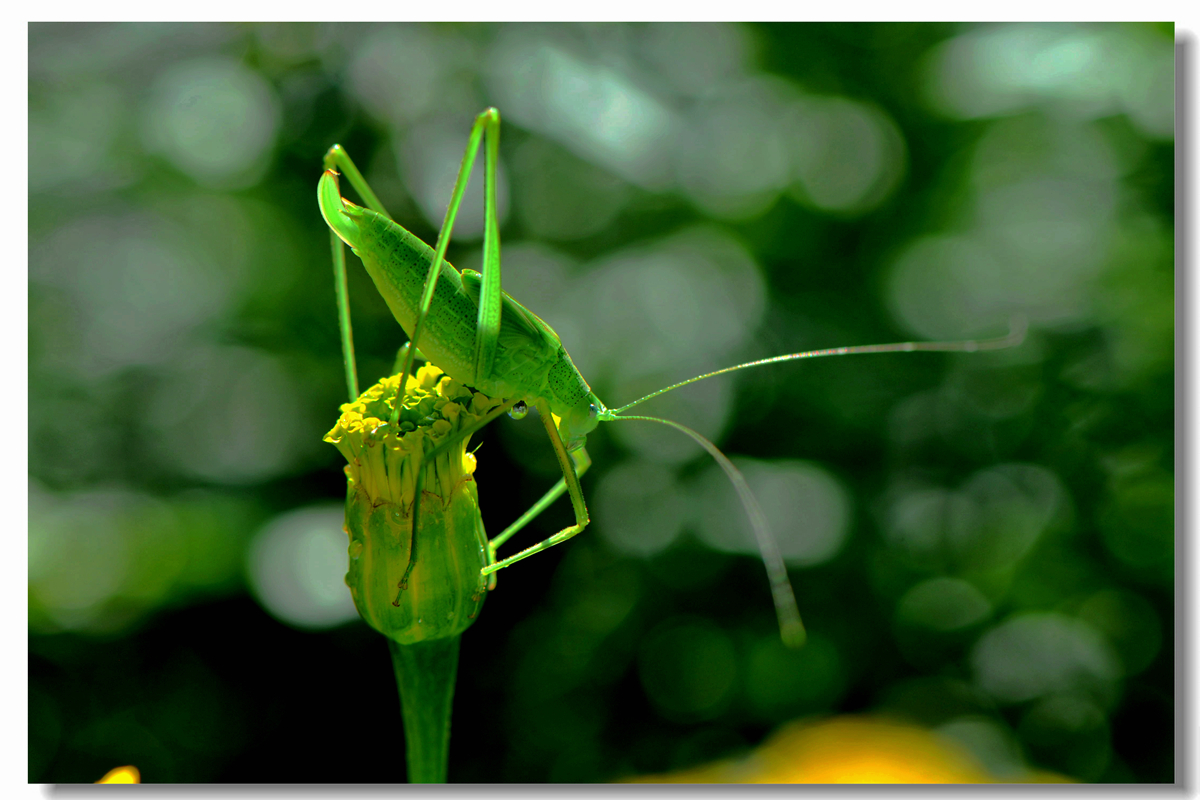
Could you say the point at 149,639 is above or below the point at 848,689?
above

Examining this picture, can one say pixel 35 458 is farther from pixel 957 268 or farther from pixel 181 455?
pixel 957 268

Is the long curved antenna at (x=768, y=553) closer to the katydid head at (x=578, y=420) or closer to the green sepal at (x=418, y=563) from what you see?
the katydid head at (x=578, y=420)

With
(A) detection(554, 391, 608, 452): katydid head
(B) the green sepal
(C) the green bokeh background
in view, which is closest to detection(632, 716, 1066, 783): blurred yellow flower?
(C) the green bokeh background

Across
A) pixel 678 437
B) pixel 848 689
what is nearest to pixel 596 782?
pixel 848 689

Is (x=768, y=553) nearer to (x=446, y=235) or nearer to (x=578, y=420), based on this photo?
(x=578, y=420)

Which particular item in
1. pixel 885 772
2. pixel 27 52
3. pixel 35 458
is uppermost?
pixel 27 52

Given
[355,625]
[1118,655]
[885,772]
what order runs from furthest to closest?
[1118,655], [355,625], [885,772]

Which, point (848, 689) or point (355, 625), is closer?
point (355, 625)

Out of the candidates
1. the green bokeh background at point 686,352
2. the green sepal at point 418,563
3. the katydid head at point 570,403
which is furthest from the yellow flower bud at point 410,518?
the green bokeh background at point 686,352

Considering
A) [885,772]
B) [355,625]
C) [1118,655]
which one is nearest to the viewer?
[885,772]
